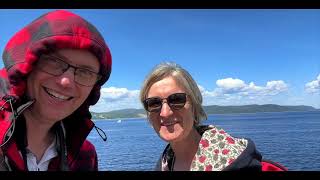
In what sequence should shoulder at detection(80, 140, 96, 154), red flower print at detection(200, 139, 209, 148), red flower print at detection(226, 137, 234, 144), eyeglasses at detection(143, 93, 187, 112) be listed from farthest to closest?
shoulder at detection(80, 140, 96, 154), eyeglasses at detection(143, 93, 187, 112), red flower print at detection(200, 139, 209, 148), red flower print at detection(226, 137, 234, 144)

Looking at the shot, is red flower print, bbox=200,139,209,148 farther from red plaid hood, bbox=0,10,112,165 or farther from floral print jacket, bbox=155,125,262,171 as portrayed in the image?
red plaid hood, bbox=0,10,112,165

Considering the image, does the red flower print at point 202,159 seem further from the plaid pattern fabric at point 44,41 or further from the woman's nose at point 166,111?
the plaid pattern fabric at point 44,41

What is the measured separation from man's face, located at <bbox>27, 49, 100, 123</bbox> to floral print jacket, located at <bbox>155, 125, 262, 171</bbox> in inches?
44.0

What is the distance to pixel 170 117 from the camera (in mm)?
3023

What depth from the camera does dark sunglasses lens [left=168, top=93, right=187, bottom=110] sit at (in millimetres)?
3039

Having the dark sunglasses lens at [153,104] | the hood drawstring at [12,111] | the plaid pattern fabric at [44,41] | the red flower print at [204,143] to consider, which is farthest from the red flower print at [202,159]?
the hood drawstring at [12,111]

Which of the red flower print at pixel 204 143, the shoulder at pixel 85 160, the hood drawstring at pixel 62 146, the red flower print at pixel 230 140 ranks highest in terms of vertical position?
the red flower print at pixel 230 140

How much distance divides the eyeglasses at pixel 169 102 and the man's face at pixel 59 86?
0.60 metres

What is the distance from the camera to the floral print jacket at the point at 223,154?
8.73 feet

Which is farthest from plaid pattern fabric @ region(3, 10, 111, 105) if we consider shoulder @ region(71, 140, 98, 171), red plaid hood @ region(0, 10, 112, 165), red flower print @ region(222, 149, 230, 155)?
red flower print @ region(222, 149, 230, 155)

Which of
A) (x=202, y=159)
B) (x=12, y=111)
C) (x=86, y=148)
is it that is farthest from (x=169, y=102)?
(x=12, y=111)
